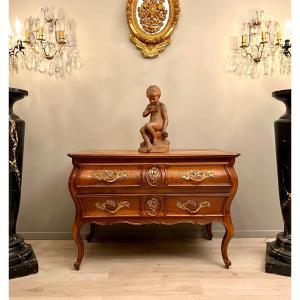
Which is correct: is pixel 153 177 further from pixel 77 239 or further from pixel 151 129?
pixel 77 239

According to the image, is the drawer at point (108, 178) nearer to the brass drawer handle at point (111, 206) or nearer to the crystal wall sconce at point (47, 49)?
the brass drawer handle at point (111, 206)

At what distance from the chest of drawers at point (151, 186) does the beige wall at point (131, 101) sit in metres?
0.70

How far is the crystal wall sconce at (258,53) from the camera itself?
2738 mm

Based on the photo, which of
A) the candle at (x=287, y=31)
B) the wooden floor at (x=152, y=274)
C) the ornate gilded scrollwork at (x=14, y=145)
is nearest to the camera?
the wooden floor at (x=152, y=274)

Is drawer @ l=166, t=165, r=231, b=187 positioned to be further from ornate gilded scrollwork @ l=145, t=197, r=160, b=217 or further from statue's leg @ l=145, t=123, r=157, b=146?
statue's leg @ l=145, t=123, r=157, b=146

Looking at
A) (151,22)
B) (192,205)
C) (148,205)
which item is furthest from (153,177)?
(151,22)

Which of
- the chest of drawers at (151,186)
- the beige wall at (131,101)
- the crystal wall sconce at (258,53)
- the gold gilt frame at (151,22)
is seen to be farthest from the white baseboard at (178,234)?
the gold gilt frame at (151,22)

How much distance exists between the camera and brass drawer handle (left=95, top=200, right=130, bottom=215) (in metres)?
2.10

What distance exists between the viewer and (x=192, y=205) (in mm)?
2115

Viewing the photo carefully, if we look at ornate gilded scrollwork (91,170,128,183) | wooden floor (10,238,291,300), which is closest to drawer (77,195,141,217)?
ornate gilded scrollwork (91,170,128,183)

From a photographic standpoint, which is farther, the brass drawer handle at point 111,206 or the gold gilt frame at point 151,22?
the gold gilt frame at point 151,22

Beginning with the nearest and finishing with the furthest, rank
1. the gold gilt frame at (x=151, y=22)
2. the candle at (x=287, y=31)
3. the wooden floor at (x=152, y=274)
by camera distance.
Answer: the wooden floor at (x=152, y=274), the candle at (x=287, y=31), the gold gilt frame at (x=151, y=22)

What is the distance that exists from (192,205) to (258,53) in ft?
4.76
